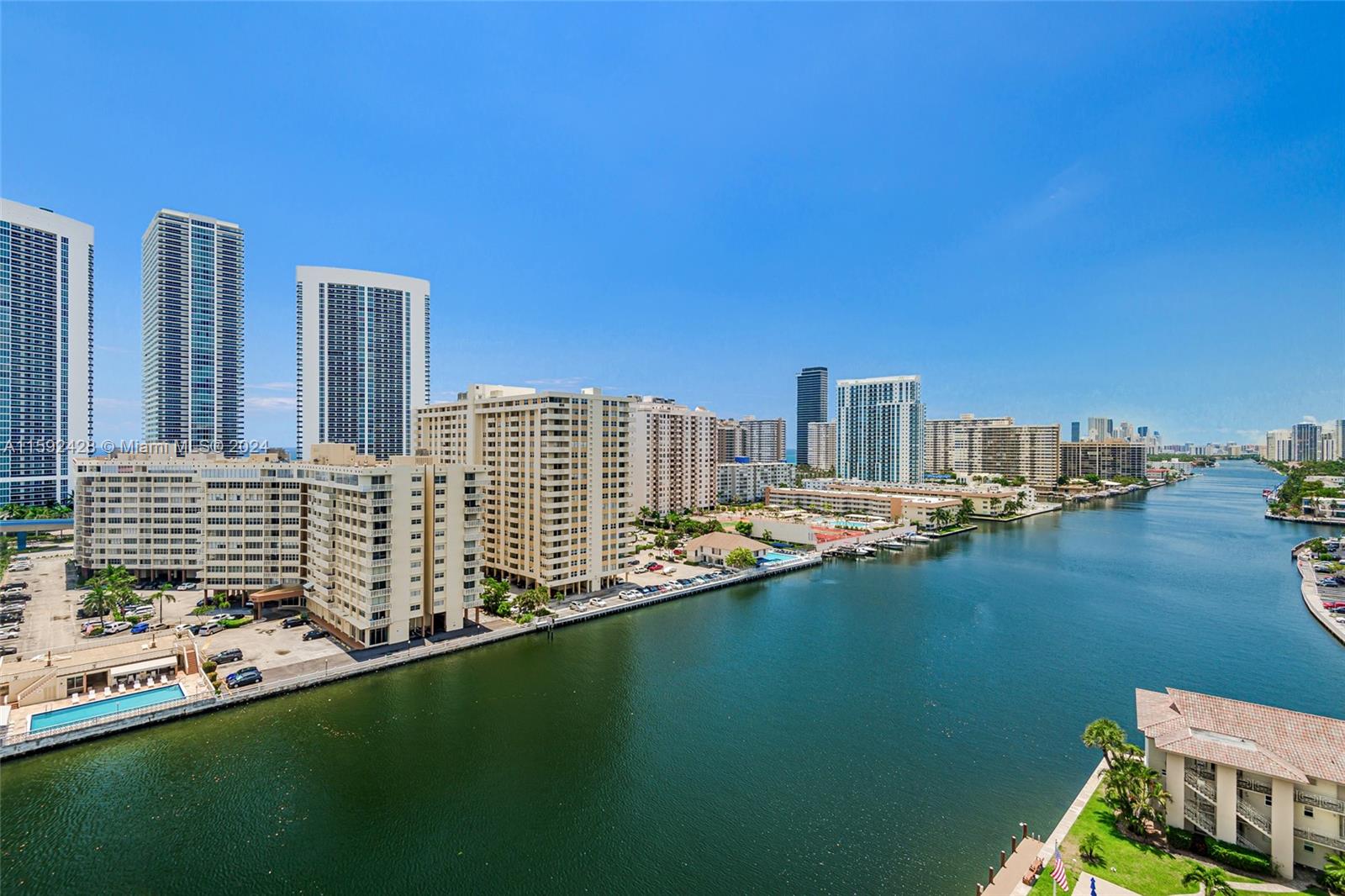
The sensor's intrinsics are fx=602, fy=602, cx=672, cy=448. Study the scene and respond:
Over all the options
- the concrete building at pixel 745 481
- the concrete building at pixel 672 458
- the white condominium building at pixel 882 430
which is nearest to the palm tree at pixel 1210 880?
the concrete building at pixel 672 458

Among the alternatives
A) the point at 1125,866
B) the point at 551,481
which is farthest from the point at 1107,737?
the point at 551,481

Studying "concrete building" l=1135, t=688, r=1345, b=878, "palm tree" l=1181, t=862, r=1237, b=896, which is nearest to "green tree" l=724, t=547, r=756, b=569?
"concrete building" l=1135, t=688, r=1345, b=878

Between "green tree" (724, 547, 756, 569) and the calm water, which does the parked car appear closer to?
the calm water

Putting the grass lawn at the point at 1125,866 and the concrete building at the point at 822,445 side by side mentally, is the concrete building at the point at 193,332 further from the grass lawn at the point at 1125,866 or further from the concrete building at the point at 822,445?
the concrete building at the point at 822,445

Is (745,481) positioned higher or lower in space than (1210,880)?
higher

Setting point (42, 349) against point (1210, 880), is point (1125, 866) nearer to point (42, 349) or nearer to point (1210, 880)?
point (1210, 880)

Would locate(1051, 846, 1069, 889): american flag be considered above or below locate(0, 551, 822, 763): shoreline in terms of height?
above

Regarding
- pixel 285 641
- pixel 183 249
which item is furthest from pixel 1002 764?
pixel 183 249
